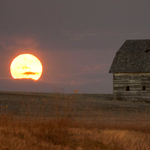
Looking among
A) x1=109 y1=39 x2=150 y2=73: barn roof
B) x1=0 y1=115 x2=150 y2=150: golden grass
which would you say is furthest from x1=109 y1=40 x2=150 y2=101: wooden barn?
x1=0 y1=115 x2=150 y2=150: golden grass

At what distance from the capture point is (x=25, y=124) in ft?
36.9

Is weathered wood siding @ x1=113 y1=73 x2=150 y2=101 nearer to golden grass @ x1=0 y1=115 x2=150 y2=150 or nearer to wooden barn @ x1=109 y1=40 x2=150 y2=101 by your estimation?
wooden barn @ x1=109 y1=40 x2=150 y2=101

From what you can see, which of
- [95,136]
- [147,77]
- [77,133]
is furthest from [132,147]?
[147,77]

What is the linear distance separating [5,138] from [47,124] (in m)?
1.75

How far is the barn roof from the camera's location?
119ft

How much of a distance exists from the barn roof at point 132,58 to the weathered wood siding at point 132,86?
0.63 m

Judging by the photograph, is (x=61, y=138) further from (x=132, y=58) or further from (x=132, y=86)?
(x=132, y=58)

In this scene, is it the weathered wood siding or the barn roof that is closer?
the weathered wood siding

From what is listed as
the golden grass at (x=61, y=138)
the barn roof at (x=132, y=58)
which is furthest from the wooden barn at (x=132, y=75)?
the golden grass at (x=61, y=138)

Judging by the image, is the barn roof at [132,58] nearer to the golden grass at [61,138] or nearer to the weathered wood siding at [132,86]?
the weathered wood siding at [132,86]

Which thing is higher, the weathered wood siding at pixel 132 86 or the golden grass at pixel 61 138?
the weathered wood siding at pixel 132 86

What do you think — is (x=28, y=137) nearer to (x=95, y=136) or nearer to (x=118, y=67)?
(x=95, y=136)

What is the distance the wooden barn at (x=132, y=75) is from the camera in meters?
35.8

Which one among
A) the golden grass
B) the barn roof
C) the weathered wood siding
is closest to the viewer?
the golden grass
